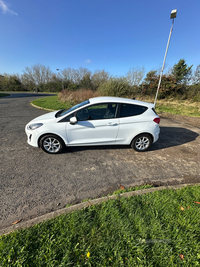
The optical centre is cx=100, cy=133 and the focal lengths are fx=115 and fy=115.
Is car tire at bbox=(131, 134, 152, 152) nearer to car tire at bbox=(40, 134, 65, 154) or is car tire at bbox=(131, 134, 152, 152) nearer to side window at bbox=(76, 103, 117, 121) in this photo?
side window at bbox=(76, 103, 117, 121)

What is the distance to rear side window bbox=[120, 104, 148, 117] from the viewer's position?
11.6 ft

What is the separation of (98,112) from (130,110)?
3.30ft

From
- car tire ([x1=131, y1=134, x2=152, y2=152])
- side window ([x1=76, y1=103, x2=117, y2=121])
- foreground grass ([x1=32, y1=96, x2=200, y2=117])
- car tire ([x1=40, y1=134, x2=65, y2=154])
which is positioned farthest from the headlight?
foreground grass ([x1=32, y1=96, x2=200, y2=117])

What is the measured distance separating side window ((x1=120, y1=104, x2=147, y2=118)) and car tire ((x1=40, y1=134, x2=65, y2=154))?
81.0 inches

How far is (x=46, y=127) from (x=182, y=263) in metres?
3.61

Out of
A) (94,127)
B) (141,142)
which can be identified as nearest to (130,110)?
(141,142)

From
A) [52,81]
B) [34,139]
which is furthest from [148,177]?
[52,81]

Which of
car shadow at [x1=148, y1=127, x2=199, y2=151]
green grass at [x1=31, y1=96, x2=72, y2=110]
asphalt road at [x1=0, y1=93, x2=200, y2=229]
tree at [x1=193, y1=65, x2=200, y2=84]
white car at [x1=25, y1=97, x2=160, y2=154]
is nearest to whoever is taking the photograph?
asphalt road at [x1=0, y1=93, x2=200, y2=229]

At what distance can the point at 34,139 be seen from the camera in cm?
342

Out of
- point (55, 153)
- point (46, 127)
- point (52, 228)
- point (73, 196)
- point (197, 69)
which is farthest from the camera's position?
point (197, 69)

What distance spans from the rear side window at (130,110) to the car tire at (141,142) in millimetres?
769

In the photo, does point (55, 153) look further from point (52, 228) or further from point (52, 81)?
point (52, 81)

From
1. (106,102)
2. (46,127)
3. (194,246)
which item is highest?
(106,102)

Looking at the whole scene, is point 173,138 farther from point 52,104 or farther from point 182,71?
point 182,71
